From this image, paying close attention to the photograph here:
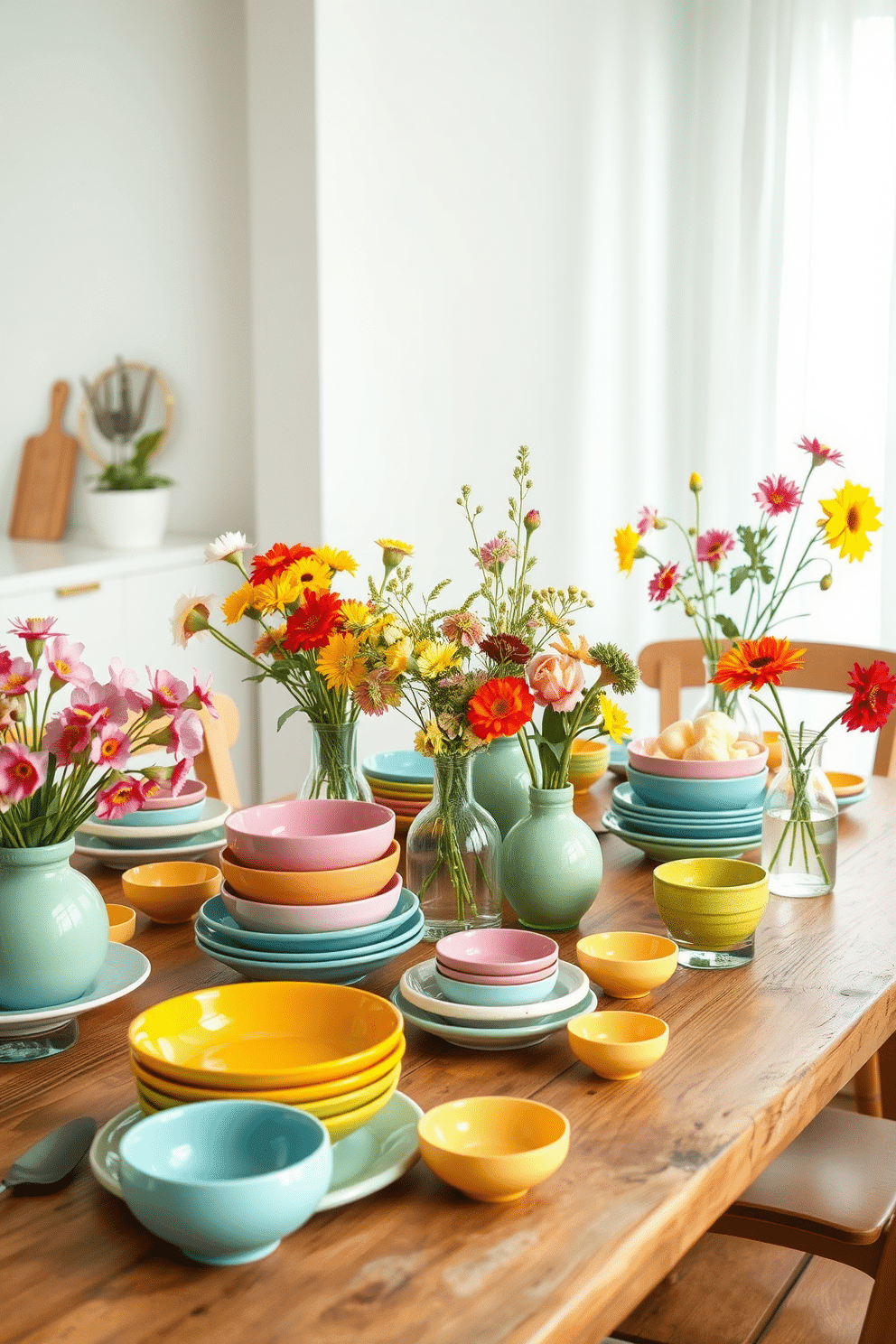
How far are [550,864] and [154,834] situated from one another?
1.85 ft

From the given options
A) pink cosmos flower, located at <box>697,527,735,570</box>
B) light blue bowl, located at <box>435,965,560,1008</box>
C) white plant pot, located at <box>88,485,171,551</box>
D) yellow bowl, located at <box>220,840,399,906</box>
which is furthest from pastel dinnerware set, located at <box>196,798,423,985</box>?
white plant pot, located at <box>88,485,171,551</box>

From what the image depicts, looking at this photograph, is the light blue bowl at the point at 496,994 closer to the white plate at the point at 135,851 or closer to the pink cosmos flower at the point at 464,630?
the pink cosmos flower at the point at 464,630

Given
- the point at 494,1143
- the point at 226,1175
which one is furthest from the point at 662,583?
the point at 226,1175

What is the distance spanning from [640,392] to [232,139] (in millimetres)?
1308

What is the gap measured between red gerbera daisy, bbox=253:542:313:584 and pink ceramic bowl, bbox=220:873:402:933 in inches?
13.1

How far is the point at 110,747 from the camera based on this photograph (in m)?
1.17

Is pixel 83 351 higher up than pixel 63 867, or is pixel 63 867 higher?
pixel 83 351

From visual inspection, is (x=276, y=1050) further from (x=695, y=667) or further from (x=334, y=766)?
(x=695, y=667)

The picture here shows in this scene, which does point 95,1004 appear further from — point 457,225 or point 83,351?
point 83,351

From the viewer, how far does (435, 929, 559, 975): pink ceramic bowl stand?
Result: 1.20 metres

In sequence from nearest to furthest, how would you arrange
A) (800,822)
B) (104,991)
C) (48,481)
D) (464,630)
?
(104,991)
(464,630)
(800,822)
(48,481)

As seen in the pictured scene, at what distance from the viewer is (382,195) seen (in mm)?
3164

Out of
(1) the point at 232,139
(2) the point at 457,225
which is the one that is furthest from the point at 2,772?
(1) the point at 232,139

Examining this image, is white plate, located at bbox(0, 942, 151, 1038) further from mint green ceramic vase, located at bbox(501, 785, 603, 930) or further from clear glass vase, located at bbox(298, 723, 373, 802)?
mint green ceramic vase, located at bbox(501, 785, 603, 930)
